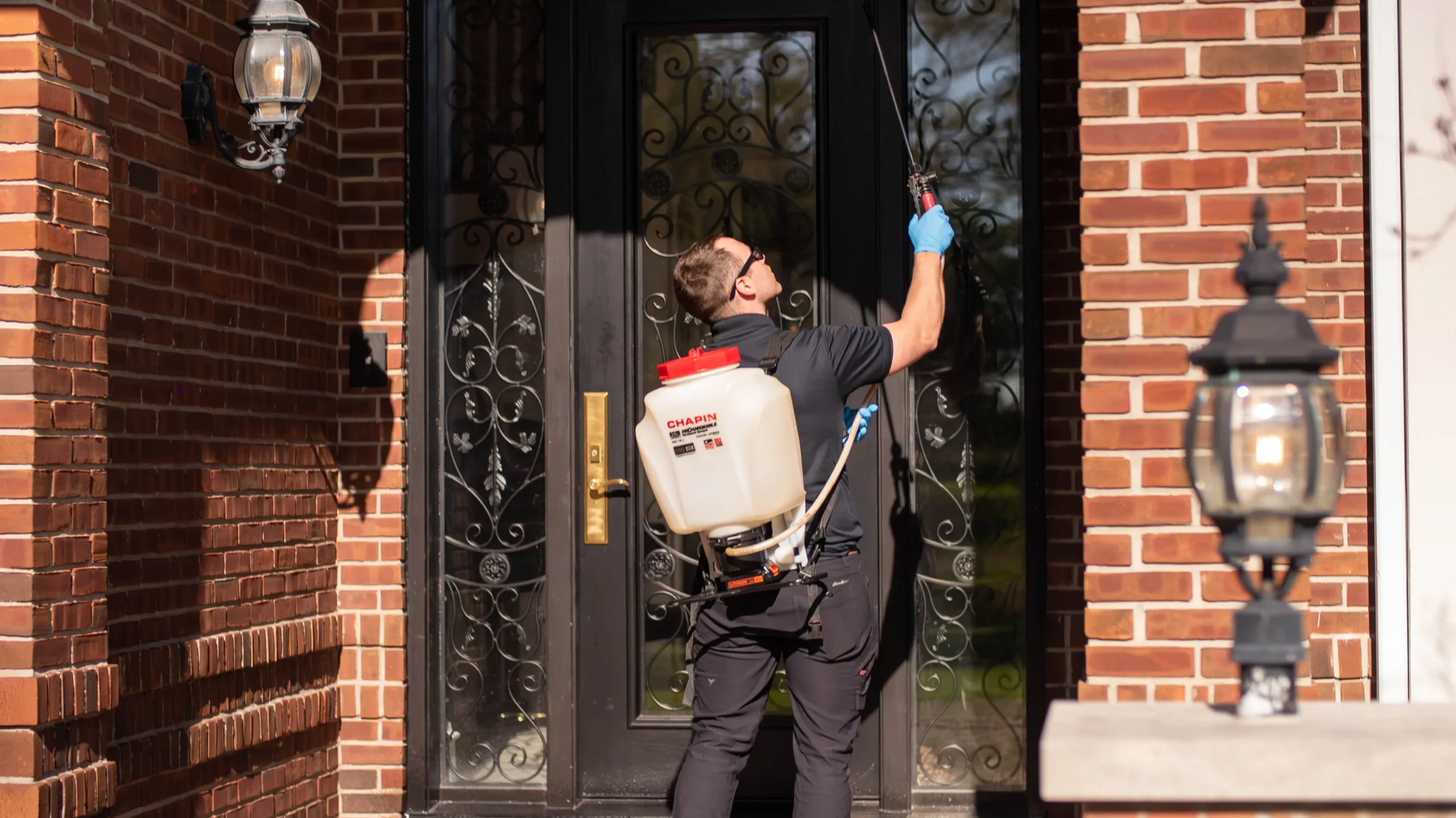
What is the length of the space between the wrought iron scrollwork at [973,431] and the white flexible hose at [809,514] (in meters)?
0.83

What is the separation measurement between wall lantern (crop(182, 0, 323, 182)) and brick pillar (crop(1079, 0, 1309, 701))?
208 cm

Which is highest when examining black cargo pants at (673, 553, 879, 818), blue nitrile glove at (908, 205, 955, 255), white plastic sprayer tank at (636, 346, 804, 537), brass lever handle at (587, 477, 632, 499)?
blue nitrile glove at (908, 205, 955, 255)

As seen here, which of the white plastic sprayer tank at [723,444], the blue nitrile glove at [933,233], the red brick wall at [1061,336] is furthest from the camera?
the red brick wall at [1061,336]

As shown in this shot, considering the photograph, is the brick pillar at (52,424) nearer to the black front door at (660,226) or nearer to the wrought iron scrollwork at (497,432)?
the wrought iron scrollwork at (497,432)

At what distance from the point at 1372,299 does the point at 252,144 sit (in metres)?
3.02

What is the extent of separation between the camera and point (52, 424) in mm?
3383

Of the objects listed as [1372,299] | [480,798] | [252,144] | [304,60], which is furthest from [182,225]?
[1372,299]

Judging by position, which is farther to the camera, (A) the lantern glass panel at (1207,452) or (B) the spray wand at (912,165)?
(B) the spray wand at (912,165)

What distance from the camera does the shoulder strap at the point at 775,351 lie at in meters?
3.69

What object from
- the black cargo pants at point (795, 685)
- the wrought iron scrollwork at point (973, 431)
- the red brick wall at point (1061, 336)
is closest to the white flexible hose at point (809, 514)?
the black cargo pants at point (795, 685)

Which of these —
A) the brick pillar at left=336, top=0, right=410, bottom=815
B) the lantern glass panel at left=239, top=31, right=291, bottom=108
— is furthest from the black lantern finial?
the brick pillar at left=336, top=0, right=410, bottom=815

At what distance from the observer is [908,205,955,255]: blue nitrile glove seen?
3875mm

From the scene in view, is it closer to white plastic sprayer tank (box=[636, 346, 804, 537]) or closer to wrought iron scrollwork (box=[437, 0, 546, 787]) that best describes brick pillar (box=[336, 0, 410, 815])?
wrought iron scrollwork (box=[437, 0, 546, 787])

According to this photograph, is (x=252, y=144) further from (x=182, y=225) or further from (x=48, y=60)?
(x=48, y=60)
